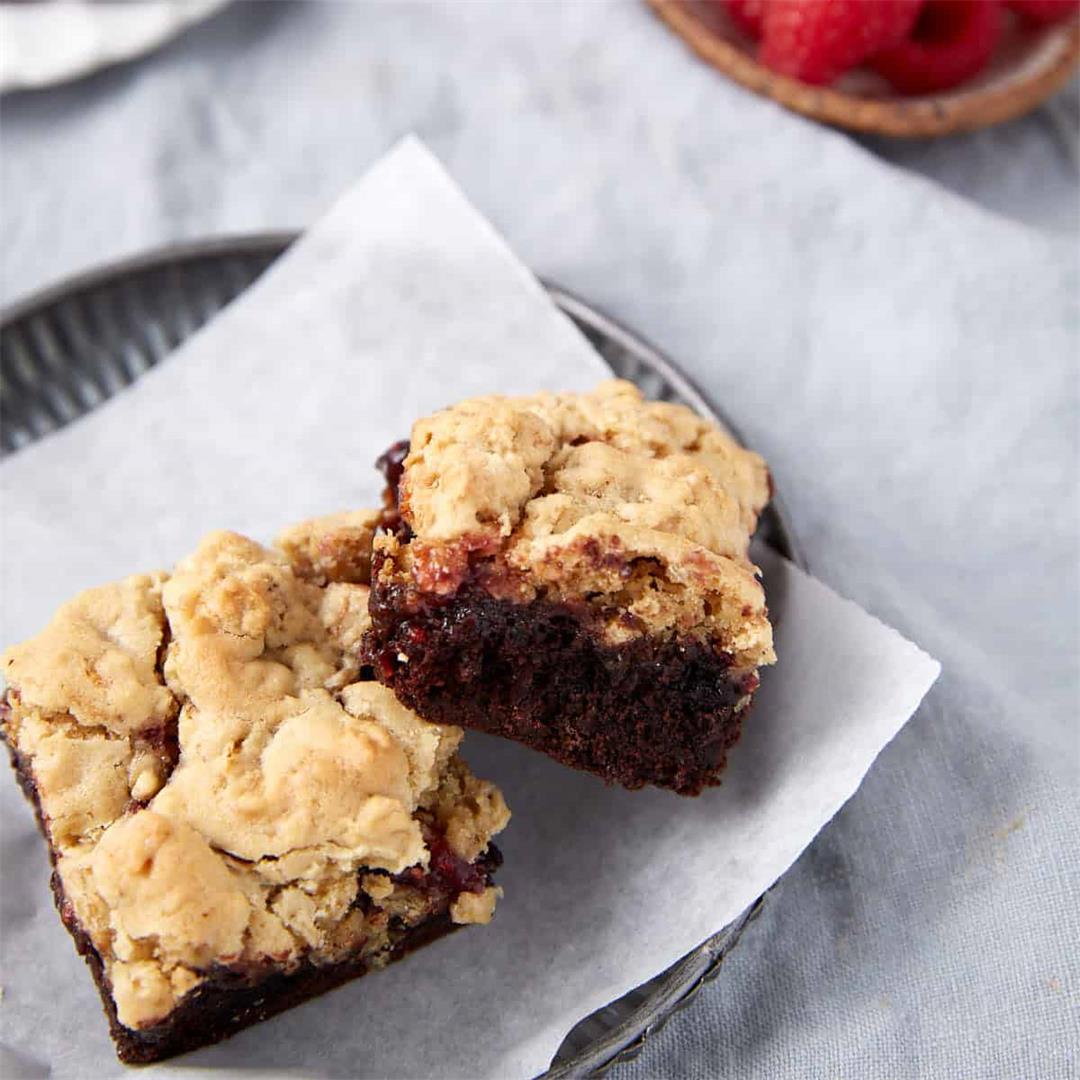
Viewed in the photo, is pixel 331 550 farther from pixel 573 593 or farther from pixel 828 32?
pixel 828 32

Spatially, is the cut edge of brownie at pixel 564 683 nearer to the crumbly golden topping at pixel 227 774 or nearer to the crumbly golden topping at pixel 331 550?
the crumbly golden topping at pixel 227 774

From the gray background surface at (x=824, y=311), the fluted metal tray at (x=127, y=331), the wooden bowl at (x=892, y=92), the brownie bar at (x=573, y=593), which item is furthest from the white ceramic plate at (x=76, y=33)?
the brownie bar at (x=573, y=593)

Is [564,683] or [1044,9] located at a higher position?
[1044,9]

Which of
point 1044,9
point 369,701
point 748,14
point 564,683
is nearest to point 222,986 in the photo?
point 369,701

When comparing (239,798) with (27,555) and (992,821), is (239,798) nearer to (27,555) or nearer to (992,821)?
(27,555)

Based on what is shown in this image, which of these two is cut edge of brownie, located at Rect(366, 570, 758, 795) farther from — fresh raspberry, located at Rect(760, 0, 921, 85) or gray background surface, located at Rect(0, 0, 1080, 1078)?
fresh raspberry, located at Rect(760, 0, 921, 85)
